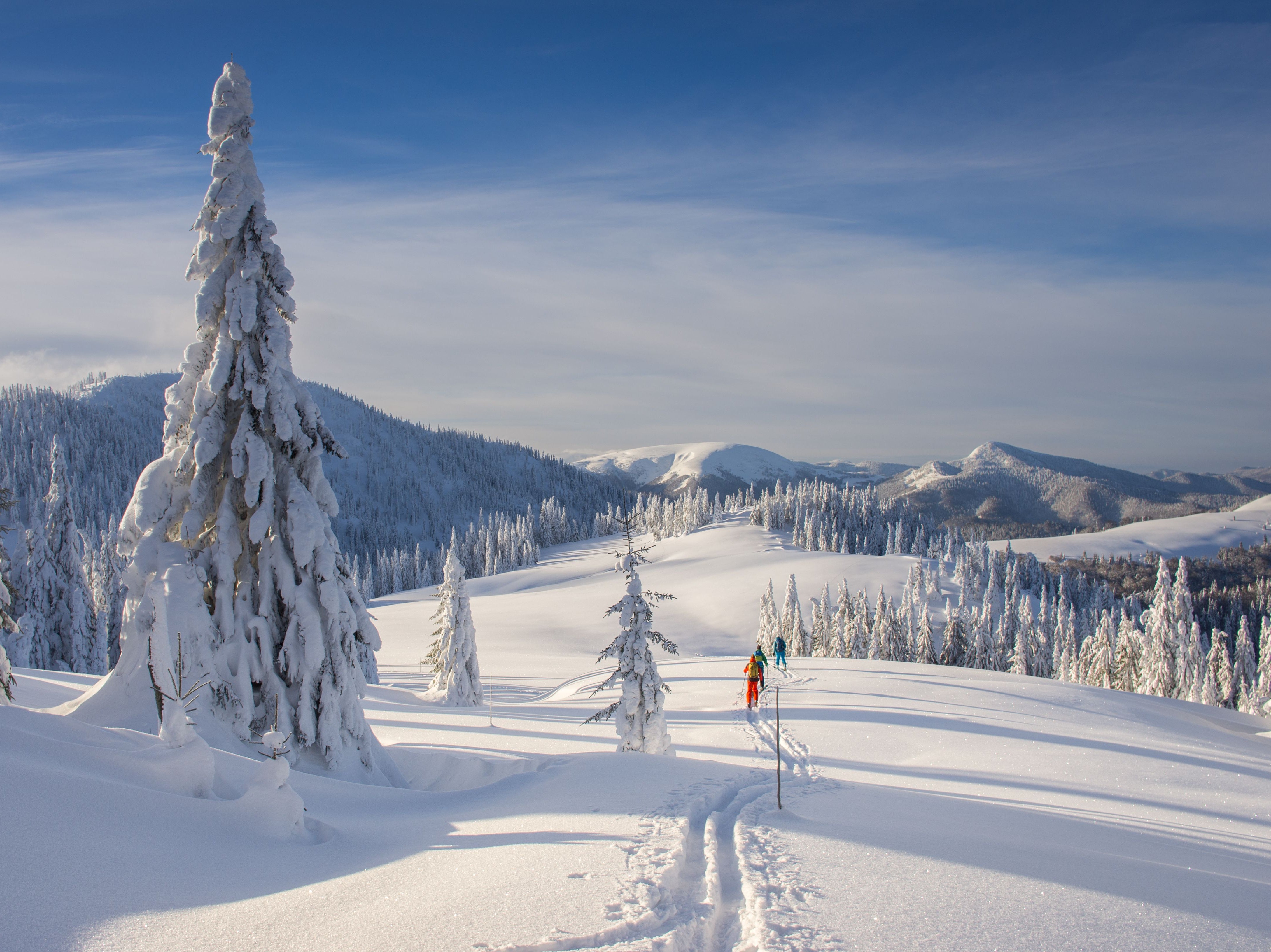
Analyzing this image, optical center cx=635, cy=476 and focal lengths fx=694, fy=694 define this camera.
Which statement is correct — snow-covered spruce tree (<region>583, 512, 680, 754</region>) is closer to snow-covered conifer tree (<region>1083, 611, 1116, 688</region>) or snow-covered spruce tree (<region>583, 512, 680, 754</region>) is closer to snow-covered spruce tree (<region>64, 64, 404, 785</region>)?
snow-covered spruce tree (<region>64, 64, 404, 785</region>)

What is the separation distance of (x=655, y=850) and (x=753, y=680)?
48.8 feet

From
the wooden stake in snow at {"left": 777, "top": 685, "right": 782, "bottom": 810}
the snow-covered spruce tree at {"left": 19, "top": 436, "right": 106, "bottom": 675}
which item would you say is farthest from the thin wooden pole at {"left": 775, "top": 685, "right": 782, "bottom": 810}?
the snow-covered spruce tree at {"left": 19, "top": 436, "right": 106, "bottom": 675}

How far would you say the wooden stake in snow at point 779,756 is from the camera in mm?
8258

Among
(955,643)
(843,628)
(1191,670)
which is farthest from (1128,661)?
(843,628)

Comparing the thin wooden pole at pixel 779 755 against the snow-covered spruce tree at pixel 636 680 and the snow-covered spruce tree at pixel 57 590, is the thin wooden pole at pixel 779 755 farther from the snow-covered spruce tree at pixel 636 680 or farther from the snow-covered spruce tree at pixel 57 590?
the snow-covered spruce tree at pixel 57 590

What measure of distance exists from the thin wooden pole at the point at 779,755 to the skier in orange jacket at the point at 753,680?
2.77 ft

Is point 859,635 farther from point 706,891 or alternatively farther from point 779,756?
point 706,891

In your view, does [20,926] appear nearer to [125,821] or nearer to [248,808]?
[125,821]

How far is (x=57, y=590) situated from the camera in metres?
32.5

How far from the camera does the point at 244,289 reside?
12.3 m

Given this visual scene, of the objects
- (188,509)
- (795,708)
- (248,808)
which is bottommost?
(795,708)

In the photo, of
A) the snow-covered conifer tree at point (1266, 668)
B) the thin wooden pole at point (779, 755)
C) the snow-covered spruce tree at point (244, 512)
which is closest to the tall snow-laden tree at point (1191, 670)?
the snow-covered conifer tree at point (1266, 668)

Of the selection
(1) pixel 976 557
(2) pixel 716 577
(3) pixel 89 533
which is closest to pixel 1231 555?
(1) pixel 976 557

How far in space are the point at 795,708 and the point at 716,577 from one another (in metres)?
75.6
